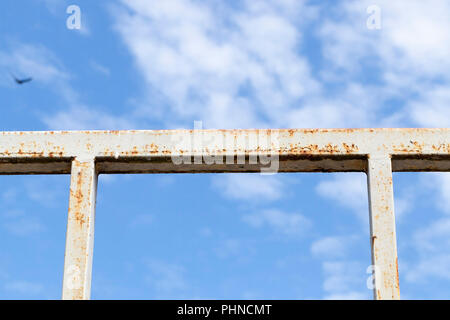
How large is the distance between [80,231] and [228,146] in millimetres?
777

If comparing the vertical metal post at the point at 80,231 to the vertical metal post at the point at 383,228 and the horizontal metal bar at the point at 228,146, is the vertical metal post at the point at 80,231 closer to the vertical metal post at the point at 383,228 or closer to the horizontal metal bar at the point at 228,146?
the horizontal metal bar at the point at 228,146

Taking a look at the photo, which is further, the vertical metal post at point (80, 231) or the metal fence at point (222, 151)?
the metal fence at point (222, 151)

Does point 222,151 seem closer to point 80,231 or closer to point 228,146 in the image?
point 228,146

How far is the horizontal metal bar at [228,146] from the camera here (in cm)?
298

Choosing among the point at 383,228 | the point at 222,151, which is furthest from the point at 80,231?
the point at 383,228

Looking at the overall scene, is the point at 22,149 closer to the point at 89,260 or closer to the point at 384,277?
the point at 89,260

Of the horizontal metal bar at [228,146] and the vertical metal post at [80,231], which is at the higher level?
the horizontal metal bar at [228,146]

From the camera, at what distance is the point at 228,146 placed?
300 centimetres

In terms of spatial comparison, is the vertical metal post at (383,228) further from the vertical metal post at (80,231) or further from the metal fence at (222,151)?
the vertical metal post at (80,231)

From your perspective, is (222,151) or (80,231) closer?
(80,231)

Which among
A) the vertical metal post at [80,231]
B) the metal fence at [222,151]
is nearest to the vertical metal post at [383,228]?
the metal fence at [222,151]

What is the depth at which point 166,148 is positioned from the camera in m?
3.00

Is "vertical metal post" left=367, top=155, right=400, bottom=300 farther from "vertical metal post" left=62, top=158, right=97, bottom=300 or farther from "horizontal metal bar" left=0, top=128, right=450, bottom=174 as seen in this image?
"vertical metal post" left=62, top=158, right=97, bottom=300
